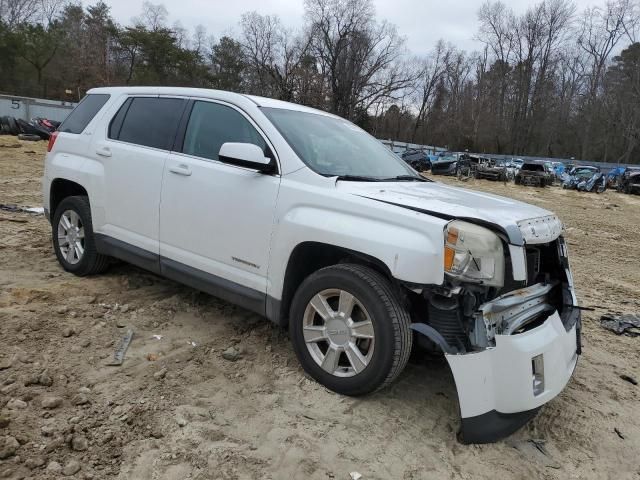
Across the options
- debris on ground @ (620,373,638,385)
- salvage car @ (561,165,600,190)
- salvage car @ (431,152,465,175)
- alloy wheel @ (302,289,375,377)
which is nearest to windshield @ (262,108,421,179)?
alloy wheel @ (302,289,375,377)

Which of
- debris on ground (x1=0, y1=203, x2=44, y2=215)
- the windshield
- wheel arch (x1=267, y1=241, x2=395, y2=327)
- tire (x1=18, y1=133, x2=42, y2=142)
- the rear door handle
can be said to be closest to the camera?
wheel arch (x1=267, y1=241, x2=395, y2=327)

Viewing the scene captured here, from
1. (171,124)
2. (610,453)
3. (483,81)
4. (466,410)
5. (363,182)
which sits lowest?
(610,453)

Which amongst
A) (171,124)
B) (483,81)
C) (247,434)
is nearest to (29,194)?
(171,124)

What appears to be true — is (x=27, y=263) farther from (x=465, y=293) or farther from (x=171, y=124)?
(x=465, y=293)

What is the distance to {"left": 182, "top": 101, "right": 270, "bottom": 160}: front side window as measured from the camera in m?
3.50

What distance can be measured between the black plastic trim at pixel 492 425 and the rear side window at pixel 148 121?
113 inches

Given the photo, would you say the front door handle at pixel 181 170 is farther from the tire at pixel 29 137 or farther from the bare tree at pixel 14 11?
the bare tree at pixel 14 11

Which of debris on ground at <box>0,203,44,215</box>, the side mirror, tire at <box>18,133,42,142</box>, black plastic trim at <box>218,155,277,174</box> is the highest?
the side mirror

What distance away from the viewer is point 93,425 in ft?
8.39

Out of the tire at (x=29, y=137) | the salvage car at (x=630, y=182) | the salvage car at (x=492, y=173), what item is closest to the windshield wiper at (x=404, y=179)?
the tire at (x=29, y=137)

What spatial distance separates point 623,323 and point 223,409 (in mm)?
3943

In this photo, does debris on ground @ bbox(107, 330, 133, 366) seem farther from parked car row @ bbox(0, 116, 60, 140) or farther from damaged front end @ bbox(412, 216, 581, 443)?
parked car row @ bbox(0, 116, 60, 140)

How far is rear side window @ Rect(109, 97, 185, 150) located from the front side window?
0.65ft

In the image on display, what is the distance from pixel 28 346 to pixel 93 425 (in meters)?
1.10
